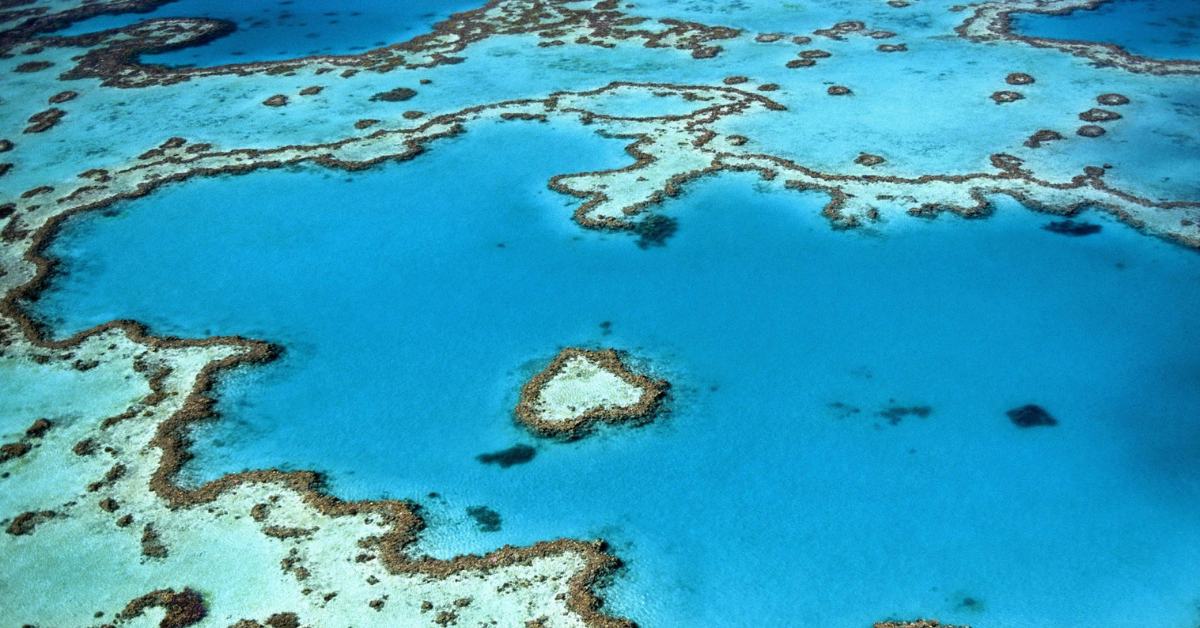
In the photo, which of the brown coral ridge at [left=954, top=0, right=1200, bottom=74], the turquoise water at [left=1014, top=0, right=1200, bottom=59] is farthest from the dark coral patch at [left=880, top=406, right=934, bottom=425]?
the turquoise water at [left=1014, top=0, right=1200, bottom=59]

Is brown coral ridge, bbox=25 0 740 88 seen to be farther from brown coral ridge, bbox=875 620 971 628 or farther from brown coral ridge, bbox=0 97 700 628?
brown coral ridge, bbox=875 620 971 628

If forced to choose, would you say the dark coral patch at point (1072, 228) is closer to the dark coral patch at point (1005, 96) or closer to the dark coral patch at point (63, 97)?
the dark coral patch at point (1005, 96)

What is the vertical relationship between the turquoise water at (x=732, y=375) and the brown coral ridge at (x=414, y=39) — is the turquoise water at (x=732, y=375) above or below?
below

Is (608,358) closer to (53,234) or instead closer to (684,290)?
(684,290)

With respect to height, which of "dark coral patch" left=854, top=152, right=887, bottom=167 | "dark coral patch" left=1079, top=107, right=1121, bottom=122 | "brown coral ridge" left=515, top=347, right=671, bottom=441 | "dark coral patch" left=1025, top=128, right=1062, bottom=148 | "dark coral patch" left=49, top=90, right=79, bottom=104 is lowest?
"brown coral ridge" left=515, top=347, right=671, bottom=441

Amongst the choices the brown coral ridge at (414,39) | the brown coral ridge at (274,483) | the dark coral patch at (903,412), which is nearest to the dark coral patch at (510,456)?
the brown coral ridge at (274,483)
